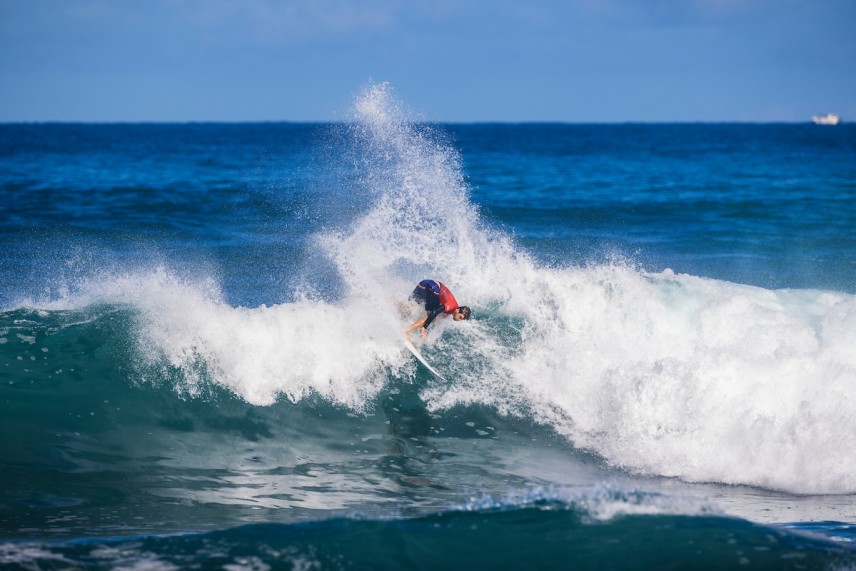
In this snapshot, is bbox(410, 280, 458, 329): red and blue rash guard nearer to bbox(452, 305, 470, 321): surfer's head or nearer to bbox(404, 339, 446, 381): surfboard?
bbox(452, 305, 470, 321): surfer's head

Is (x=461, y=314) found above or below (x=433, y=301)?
below

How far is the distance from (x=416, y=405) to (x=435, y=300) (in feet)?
4.59

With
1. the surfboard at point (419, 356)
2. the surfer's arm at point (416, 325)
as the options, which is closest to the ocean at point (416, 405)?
the surfboard at point (419, 356)

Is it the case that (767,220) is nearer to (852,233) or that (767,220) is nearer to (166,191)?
(852,233)

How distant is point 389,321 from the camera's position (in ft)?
35.8

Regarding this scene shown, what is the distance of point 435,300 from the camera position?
34.4 feet

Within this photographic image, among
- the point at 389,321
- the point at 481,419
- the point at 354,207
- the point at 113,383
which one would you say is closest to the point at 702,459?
the point at 481,419

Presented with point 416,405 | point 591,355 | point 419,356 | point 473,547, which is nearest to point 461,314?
point 419,356

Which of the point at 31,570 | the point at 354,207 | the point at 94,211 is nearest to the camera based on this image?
the point at 31,570

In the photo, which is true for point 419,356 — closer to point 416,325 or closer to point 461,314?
point 416,325

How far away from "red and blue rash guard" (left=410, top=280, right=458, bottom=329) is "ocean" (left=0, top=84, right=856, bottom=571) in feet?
1.38

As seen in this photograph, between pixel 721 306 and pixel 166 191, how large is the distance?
771 inches

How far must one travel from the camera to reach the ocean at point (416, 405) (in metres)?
6.15

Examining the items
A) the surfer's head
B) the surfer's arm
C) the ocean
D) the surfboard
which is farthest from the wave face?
the surfer's arm
